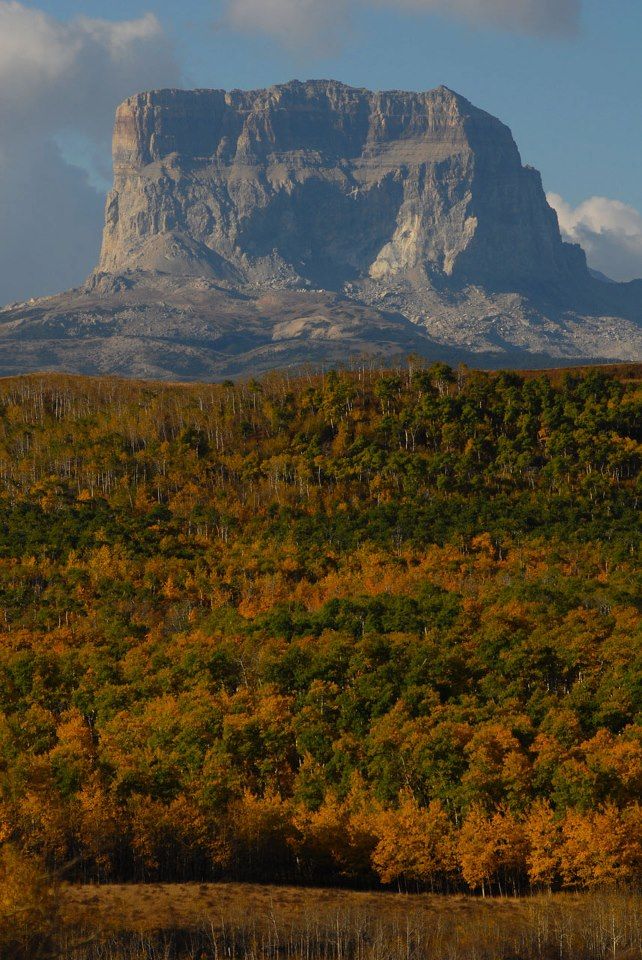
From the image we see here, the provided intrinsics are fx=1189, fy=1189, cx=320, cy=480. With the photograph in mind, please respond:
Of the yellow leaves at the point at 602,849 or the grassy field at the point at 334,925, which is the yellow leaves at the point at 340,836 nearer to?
the grassy field at the point at 334,925

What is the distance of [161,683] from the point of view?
14225cm

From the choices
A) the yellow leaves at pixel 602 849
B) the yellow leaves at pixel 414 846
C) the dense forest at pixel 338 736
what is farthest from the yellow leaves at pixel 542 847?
the yellow leaves at pixel 414 846

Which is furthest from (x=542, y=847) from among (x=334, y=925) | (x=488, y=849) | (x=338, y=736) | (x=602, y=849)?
(x=338, y=736)

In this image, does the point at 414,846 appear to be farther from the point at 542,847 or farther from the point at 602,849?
the point at 602,849

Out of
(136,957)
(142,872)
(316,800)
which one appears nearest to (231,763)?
(316,800)

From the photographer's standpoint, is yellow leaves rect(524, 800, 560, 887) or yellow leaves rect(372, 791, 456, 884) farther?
yellow leaves rect(372, 791, 456, 884)

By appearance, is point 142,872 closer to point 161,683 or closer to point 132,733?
point 132,733

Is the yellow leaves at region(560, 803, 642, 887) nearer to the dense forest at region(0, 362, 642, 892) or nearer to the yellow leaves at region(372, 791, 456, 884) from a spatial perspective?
the dense forest at region(0, 362, 642, 892)

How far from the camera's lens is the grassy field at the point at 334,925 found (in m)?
85.9

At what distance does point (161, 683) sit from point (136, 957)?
60.4 m

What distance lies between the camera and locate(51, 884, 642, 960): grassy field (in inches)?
3383

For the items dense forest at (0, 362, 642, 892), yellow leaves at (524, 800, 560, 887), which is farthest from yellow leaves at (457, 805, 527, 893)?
yellow leaves at (524, 800, 560, 887)

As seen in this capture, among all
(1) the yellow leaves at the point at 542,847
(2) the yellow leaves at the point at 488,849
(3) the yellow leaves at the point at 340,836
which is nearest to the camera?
(1) the yellow leaves at the point at 542,847

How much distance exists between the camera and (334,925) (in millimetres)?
92188
